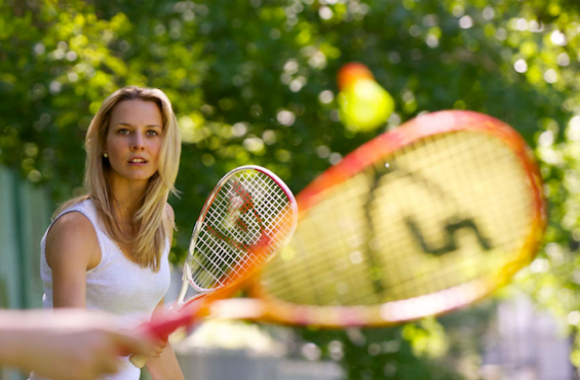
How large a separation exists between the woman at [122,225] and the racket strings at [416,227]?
0.46m

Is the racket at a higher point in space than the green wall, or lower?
higher

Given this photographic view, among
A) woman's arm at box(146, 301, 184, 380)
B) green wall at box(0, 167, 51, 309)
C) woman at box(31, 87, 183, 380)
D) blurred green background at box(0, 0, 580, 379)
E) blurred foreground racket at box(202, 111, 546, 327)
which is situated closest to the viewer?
blurred foreground racket at box(202, 111, 546, 327)

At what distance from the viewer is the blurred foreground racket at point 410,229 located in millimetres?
2174

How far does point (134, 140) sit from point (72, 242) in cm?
45

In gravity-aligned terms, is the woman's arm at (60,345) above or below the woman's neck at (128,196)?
above

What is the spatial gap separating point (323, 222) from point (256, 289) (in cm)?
27

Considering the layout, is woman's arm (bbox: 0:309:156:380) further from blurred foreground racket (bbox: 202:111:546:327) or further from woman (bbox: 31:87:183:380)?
woman (bbox: 31:87:183:380)

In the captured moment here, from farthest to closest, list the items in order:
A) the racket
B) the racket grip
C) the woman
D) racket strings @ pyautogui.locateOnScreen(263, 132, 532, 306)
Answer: the racket → the woman → racket strings @ pyautogui.locateOnScreen(263, 132, 532, 306) → the racket grip

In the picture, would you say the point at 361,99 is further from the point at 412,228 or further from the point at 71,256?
the point at 71,256

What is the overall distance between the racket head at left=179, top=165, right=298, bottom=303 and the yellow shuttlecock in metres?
2.84

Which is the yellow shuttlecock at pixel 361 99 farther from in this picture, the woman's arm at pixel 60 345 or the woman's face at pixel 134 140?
the woman's arm at pixel 60 345

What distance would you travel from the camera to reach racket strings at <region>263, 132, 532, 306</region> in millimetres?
2307

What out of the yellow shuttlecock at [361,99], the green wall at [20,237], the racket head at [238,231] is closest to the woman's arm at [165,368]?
the racket head at [238,231]

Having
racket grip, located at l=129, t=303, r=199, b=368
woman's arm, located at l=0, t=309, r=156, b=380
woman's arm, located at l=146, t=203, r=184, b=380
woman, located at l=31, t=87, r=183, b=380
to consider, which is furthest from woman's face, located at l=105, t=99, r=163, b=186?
woman's arm, located at l=0, t=309, r=156, b=380
